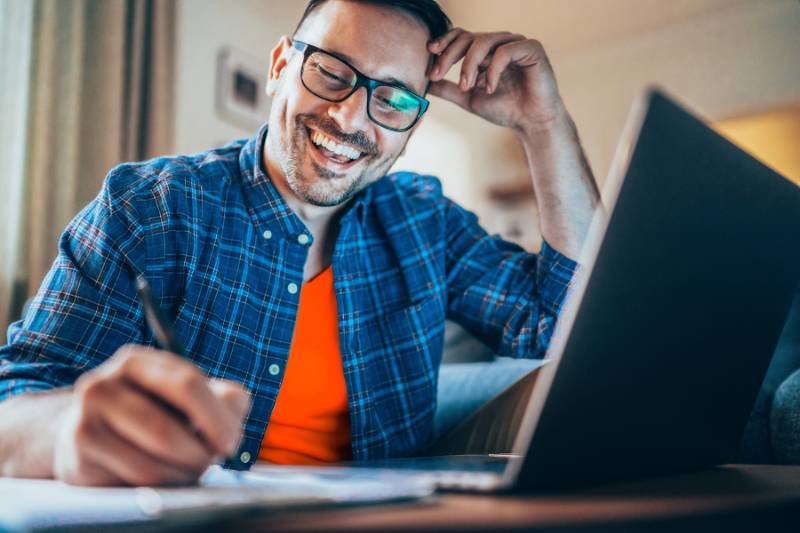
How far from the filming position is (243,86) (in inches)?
122

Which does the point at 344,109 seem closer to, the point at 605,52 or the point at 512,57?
the point at 512,57

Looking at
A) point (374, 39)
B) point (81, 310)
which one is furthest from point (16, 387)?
point (374, 39)

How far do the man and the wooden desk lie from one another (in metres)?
0.57

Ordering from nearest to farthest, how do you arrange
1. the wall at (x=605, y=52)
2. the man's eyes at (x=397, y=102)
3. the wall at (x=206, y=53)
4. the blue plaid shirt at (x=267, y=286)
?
1. the blue plaid shirt at (x=267, y=286)
2. the man's eyes at (x=397, y=102)
3. the wall at (x=206, y=53)
4. the wall at (x=605, y=52)

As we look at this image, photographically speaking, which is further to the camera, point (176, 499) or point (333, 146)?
point (333, 146)

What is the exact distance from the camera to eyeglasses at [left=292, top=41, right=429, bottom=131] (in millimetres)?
1068

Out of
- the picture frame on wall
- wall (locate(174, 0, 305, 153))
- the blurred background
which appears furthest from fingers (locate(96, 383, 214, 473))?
the picture frame on wall

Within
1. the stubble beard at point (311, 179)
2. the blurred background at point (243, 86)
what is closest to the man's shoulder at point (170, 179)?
the stubble beard at point (311, 179)

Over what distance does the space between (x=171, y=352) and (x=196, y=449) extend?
0.07m

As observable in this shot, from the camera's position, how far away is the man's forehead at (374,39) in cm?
107

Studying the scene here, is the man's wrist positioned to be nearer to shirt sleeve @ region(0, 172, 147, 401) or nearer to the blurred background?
the blurred background

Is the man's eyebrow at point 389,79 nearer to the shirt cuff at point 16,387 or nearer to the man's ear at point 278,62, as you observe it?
the man's ear at point 278,62

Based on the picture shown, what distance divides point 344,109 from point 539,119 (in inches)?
14.9

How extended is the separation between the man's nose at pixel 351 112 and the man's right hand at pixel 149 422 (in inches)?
30.8
